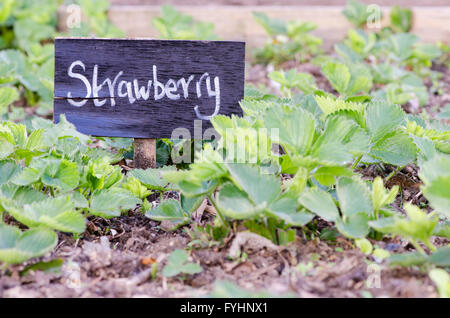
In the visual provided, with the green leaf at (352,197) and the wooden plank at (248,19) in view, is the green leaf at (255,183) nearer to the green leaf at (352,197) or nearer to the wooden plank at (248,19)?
the green leaf at (352,197)

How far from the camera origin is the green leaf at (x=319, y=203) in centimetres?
106

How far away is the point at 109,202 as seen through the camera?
1.25 meters

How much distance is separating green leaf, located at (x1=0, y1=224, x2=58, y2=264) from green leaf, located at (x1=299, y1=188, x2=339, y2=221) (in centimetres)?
48

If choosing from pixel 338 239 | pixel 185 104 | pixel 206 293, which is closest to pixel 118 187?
pixel 185 104

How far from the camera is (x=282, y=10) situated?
10.3ft

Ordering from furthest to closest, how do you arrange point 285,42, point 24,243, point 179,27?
point 285,42, point 179,27, point 24,243

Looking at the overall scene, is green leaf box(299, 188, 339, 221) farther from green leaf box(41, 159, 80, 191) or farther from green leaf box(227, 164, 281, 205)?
green leaf box(41, 159, 80, 191)

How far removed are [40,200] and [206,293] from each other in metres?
0.45

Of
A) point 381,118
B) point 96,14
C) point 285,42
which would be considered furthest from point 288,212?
point 96,14

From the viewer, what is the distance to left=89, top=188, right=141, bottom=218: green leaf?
4.05ft

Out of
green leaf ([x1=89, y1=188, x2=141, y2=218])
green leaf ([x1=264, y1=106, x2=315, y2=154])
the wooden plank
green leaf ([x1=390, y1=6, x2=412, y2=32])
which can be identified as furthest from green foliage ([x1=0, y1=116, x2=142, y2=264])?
green leaf ([x1=390, y1=6, x2=412, y2=32])

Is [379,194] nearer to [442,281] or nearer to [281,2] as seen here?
[442,281]

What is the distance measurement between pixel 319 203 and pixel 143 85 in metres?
0.71

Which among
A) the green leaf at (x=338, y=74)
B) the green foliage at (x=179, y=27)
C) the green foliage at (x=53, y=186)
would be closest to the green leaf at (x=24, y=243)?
the green foliage at (x=53, y=186)
